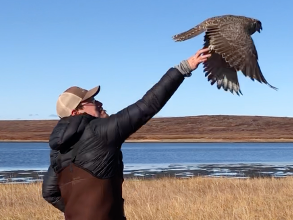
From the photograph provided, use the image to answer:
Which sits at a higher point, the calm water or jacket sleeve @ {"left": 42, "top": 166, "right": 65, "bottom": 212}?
jacket sleeve @ {"left": 42, "top": 166, "right": 65, "bottom": 212}

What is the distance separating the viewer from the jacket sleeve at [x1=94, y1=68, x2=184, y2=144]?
339cm

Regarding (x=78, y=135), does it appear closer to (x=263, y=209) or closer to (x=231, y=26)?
(x=231, y=26)

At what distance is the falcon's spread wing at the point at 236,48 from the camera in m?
3.55

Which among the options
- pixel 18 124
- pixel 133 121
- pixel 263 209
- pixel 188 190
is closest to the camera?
pixel 133 121

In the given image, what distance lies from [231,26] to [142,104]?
0.88m

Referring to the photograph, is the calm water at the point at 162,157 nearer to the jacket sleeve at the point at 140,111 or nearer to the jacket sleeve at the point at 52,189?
the jacket sleeve at the point at 52,189

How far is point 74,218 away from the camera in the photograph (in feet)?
11.7

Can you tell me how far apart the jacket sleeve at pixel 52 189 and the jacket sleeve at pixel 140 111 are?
2.11 feet

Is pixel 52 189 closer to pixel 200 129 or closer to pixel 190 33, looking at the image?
pixel 190 33

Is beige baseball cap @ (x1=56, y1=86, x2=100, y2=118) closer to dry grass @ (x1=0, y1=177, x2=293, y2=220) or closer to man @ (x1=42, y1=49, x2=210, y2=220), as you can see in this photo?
man @ (x1=42, y1=49, x2=210, y2=220)

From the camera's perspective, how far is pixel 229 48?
142 inches

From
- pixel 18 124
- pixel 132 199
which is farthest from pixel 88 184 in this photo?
pixel 18 124

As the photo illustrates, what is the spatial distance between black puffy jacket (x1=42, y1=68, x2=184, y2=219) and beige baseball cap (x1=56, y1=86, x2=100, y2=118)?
107mm

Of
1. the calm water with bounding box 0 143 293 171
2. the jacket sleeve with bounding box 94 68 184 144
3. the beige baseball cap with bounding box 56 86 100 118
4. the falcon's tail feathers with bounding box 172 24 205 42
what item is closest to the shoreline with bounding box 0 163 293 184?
the calm water with bounding box 0 143 293 171
